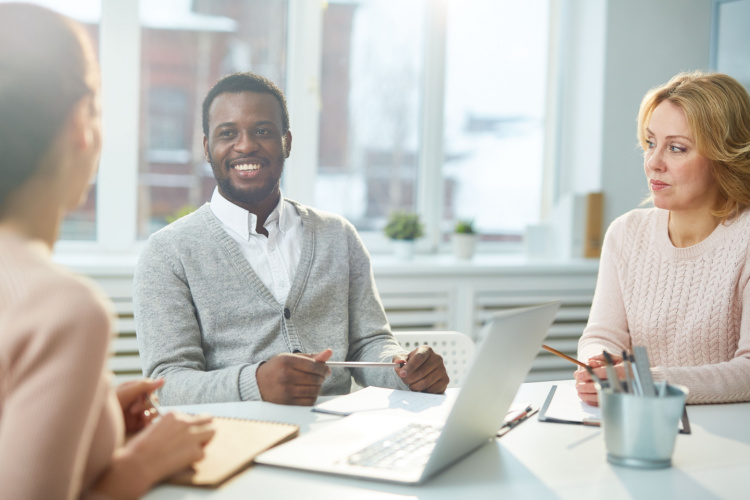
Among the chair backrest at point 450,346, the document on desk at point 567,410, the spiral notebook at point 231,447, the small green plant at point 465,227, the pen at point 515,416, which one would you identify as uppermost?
the small green plant at point 465,227

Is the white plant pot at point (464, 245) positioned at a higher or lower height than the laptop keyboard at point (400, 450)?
higher

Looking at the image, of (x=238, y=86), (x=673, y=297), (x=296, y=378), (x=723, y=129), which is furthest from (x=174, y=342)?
(x=723, y=129)

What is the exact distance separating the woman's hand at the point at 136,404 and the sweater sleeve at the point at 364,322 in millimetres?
675

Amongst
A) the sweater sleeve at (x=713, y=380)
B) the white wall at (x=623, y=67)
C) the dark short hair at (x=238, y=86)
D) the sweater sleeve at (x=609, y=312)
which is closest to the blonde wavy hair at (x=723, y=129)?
the sweater sleeve at (x=609, y=312)

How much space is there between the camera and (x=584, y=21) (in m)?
3.38

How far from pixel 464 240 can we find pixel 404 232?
28 centimetres

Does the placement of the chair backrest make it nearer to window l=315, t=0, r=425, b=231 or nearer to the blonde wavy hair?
the blonde wavy hair

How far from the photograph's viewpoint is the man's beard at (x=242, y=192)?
162 centimetres

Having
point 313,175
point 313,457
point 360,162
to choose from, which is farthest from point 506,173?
point 313,457

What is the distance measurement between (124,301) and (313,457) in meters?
1.73

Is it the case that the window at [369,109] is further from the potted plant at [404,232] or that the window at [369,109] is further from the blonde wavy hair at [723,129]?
the blonde wavy hair at [723,129]

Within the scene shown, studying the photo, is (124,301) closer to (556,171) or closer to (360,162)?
(360,162)

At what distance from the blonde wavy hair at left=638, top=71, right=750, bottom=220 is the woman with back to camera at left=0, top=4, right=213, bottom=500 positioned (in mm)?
1373

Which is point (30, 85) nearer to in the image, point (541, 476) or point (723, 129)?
point (541, 476)
